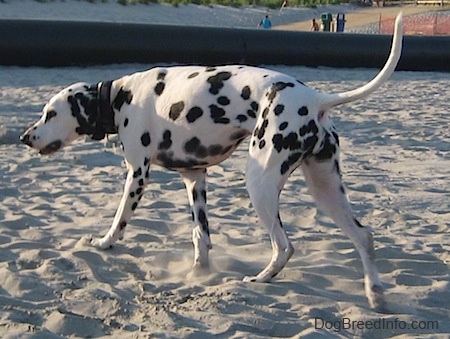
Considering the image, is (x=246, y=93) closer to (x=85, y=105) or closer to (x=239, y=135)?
(x=239, y=135)

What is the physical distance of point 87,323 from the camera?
4227 millimetres

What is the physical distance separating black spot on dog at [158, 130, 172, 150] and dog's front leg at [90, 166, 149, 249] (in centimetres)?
22

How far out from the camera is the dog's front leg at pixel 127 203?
17.0ft

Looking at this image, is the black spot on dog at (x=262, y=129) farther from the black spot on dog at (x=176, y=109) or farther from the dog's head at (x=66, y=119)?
the dog's head at (x=66, y=119)

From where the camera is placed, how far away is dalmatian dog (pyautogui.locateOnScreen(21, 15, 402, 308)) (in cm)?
459

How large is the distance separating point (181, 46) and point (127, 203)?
11.5 m

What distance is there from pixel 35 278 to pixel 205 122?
1.32 meters

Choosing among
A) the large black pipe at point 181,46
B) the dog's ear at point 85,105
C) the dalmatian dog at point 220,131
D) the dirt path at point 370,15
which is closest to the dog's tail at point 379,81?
the dalmatian dog at point 220,131

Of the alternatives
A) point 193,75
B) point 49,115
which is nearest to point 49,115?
point 49,115

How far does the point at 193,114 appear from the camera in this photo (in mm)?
4875

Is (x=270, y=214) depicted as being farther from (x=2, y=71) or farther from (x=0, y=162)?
(x=2, y=71)

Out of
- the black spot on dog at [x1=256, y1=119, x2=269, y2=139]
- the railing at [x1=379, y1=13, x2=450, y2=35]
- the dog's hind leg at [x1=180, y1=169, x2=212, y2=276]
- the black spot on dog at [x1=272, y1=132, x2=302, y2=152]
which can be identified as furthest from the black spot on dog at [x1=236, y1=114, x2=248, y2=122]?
the railing at [x1=379, y1=13, x2=450, y2=35]

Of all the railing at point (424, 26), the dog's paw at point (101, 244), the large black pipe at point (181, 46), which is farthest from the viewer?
the railing at point (424, 26)

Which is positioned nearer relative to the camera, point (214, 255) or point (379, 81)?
point (379, 81)
